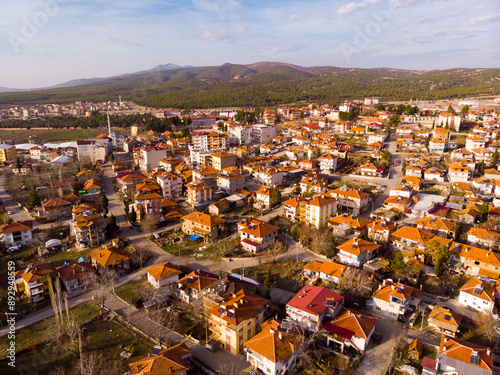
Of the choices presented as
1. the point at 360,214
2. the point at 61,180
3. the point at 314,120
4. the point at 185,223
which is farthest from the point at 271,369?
the point at 314,120

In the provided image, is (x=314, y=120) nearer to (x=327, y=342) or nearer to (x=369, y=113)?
(x=369, y=113)

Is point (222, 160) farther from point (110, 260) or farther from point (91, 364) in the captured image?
point (91, 364)

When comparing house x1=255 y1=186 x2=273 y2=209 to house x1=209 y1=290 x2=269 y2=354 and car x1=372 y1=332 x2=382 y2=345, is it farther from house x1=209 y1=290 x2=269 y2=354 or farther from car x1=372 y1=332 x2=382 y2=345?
car x1=372 y1=332 x2=382 y2=345

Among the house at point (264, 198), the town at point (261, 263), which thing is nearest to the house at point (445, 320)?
the town at point (261, 263)

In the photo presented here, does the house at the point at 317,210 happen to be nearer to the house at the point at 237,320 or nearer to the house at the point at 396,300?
the house at the point at 396,300

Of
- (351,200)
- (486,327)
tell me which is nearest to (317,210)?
(351,200)
